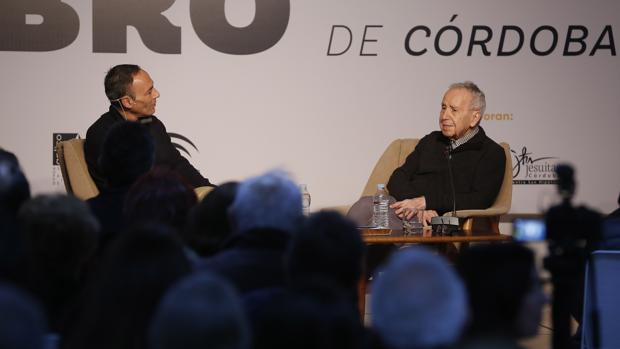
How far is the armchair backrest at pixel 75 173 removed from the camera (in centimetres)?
548

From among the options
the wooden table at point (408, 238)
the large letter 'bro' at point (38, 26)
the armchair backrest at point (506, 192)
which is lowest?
the wooden table at point (408, 238)

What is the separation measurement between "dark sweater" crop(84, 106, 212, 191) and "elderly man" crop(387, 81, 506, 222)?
1315 millimetres

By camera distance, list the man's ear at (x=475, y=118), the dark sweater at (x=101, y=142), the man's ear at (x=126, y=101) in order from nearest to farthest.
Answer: the dark sweater at (x=101, y=142) < the man's ear at (x=475, y=118) < the man's ear at (x=126, y=101)

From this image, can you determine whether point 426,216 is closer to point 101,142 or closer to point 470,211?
point 470,211

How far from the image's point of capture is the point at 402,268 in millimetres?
1721

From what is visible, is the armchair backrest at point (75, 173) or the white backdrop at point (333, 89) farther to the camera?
the white backdrop at point (333, 89)

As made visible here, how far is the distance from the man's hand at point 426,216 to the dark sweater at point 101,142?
142 centimetres

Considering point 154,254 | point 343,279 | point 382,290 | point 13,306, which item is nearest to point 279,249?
point 343,279

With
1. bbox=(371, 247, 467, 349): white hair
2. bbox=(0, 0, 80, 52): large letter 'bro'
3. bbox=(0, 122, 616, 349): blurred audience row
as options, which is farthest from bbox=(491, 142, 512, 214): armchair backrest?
bbox=(371, 247, 467, 349): white hair

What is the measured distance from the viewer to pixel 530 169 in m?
7.19

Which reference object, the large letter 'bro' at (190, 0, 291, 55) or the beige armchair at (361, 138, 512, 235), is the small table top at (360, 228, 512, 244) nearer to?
the beige armchair at (361, 138, 512, 235)

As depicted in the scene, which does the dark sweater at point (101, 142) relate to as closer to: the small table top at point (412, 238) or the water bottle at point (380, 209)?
the water bottle at point (380, 209)

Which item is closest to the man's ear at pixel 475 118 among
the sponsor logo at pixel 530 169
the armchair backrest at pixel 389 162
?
the armchair backrest at pixel 389 162

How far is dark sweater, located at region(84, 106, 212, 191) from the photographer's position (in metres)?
5.62
